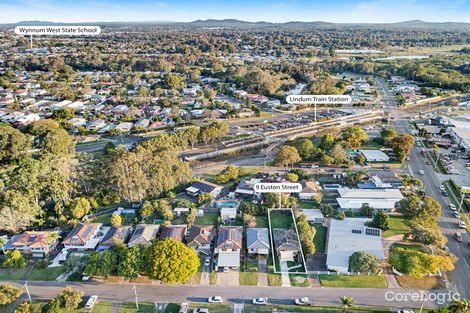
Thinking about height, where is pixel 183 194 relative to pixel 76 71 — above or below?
below

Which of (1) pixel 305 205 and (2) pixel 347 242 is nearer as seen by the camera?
(2) pixel 347 242

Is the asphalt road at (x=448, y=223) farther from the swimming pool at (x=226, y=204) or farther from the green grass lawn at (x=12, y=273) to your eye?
the green grass lawn at (x=12, y=273)

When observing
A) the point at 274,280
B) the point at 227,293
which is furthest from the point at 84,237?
the point at 274,280

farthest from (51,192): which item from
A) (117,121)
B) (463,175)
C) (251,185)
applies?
(463,175)

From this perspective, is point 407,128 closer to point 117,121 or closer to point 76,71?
point 117,121

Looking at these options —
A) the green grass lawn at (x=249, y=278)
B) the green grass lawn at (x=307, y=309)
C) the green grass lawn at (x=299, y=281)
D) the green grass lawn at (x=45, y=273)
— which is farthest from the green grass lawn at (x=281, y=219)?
the green grass lawn at (x=45, y=273)

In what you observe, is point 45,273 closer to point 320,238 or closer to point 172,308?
point 172,308
